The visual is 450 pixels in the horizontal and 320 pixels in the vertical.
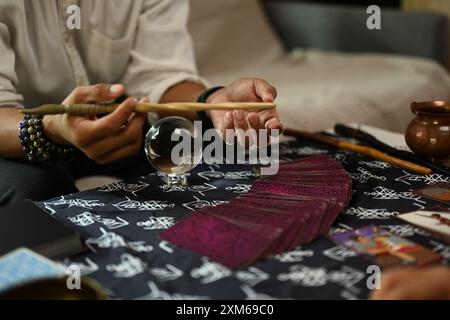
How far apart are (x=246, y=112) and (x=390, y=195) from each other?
0.27m

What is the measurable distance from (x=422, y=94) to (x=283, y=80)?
0.52 m

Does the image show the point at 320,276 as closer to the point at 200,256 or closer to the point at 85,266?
the point at 200,256

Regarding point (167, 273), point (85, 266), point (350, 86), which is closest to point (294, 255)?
point (167, 273)

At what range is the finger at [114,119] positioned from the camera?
30.1 inches

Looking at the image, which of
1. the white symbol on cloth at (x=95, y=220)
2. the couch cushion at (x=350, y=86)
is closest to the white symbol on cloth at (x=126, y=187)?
the white symbol on cloth at (x=95, y=220)

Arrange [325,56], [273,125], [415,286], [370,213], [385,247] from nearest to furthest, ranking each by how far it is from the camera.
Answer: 1. [415,286]
2. [385,247]
3. [370,213]
4. [273,125]
5. [325,56]

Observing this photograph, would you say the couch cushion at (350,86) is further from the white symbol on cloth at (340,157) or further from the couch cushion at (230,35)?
the white symbol on cloth at (340,157)

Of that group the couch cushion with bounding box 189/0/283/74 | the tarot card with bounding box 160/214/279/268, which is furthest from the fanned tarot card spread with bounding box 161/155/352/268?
the couch cushion with bounding box 189/0/283/74

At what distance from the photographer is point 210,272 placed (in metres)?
0.63

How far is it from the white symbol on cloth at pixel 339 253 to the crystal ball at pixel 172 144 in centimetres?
33

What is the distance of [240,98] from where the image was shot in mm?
977

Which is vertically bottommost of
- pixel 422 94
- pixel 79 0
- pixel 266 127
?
Answer: pixel 422 94
